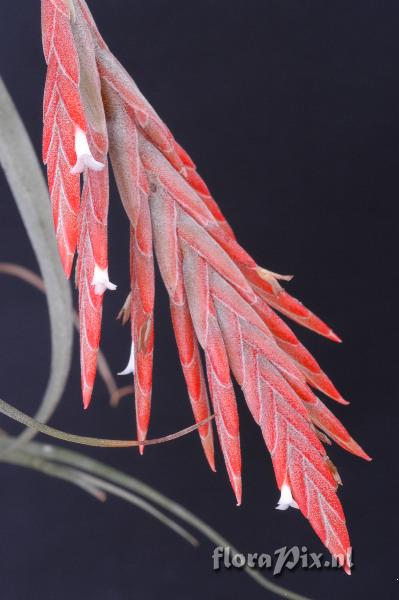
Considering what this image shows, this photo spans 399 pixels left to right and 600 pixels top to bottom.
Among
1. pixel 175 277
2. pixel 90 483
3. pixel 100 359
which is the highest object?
pixel 175 277

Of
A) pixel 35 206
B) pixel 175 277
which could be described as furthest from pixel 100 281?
pixel 35 206

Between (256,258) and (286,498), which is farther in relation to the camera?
(256,258)

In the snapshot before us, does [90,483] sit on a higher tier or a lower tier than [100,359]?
lower

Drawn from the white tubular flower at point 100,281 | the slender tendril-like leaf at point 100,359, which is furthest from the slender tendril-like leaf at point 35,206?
the white tubular flower at point 100,281

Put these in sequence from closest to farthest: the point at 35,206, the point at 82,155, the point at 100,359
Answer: the point at 82,155 < the point at 35,206 < the point at 100,359

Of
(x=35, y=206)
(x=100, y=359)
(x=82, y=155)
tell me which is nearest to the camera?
(x=82, y=155)

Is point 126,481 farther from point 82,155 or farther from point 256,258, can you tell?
point 82,155
